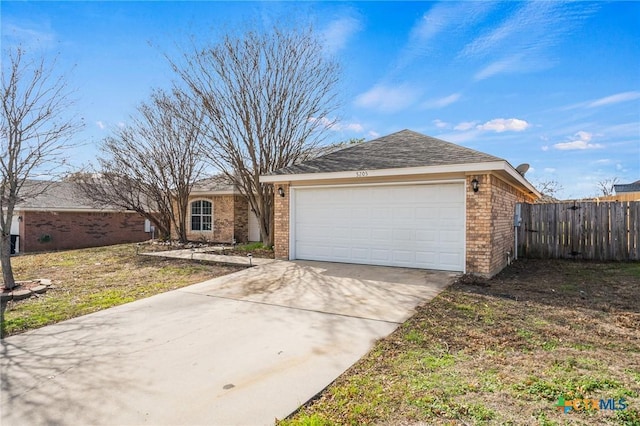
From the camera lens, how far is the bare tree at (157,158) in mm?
14383

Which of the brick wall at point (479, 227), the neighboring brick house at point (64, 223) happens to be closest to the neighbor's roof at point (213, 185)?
the neighboring brick house at point (64, 223)

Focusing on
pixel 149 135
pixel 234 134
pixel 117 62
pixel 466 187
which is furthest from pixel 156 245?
pixel 466 187

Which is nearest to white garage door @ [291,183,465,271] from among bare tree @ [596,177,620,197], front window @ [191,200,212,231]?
front window @ [191,200,212,231]

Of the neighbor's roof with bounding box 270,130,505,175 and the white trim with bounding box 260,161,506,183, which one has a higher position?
the neighbor's roof with bounding box 270,130,505,175

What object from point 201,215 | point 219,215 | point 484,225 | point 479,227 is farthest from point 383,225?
point 201,215

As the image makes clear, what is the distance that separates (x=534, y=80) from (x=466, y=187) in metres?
5.58

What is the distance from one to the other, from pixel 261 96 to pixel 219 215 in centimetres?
620

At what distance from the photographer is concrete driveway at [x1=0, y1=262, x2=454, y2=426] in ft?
9.06

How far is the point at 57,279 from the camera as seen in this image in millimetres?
8195

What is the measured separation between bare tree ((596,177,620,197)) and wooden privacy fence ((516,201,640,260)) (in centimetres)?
1681

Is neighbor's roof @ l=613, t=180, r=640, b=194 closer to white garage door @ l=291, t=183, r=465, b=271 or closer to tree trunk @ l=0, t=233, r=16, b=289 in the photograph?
white garage door @ l=291, t=183, r=465, b=271

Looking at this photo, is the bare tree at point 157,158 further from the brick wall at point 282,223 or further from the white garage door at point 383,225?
the white garage door at point 383,225

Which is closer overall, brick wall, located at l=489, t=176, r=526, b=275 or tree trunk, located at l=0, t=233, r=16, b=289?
tree trunk, located at l=0, t=233, r=16, b=289

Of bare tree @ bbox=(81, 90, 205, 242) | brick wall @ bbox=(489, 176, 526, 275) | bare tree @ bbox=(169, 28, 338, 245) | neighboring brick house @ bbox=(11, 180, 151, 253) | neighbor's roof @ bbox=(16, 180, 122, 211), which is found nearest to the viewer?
brick wall @ bbox=(489, 176, 526, 275)
